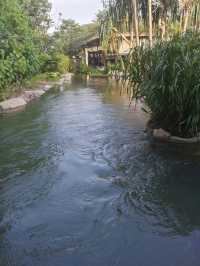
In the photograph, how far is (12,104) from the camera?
15.4m

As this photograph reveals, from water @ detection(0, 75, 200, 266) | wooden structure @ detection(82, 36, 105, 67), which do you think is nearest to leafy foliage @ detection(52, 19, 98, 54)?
wooden structure @ detection(82, 36, 105, 67)

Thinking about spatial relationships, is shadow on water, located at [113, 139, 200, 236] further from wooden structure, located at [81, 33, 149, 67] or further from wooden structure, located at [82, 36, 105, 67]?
wooden structure, located at [82, 36, 105, 67]

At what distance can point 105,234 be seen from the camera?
5.25 m

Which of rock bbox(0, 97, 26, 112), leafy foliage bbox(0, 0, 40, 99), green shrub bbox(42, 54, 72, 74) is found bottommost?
rock bbox(0, 97, 26, 112)

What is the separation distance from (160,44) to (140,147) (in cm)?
252

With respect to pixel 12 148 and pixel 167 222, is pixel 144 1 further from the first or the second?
pixel 167 222

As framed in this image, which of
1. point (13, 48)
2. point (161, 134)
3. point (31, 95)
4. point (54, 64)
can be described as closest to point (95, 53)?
point (54, 64)

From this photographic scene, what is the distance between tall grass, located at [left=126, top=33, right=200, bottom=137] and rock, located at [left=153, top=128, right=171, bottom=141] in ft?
0.47

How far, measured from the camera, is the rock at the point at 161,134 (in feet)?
31.3

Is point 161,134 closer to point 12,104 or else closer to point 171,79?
point 171,79

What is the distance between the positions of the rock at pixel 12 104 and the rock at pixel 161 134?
275 inches

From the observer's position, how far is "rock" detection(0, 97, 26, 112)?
14766 millimetres

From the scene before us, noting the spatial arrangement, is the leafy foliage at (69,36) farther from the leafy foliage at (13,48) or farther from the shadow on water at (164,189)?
the shadow on water at (164,189)

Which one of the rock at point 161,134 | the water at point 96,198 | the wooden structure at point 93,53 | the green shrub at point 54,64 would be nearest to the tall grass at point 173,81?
the rock at point 161,134
